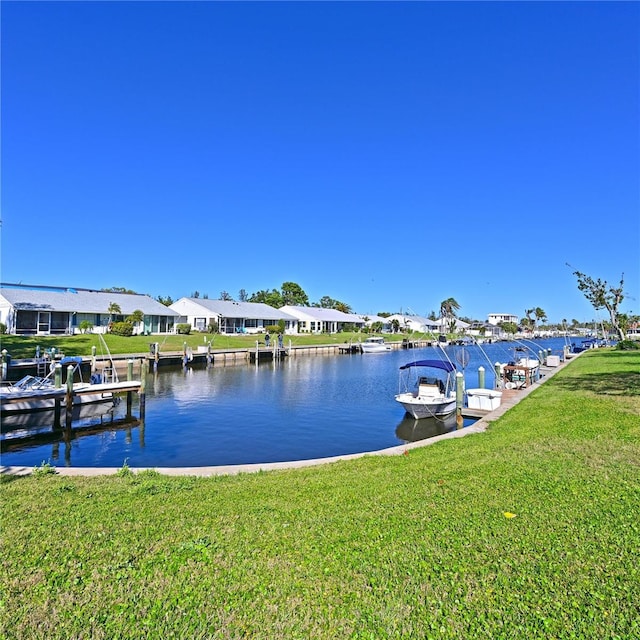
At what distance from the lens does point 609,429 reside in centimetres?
1093

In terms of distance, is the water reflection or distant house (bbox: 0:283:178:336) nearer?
the water reflection

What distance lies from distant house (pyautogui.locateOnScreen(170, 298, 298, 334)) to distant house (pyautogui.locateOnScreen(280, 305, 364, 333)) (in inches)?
305

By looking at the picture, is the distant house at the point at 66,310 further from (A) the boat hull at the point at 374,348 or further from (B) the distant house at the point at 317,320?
(B) the distant house at the point at 317,320

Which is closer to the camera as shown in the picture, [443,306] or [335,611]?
[335,611]

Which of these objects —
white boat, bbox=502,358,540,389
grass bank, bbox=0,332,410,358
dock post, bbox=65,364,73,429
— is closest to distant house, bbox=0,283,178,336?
grass bank, bbox=0,332,410,358

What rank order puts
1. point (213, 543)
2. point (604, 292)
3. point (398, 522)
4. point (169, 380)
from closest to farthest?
point (213, 543) → point (398, 522) → point (169, 380) → point (604, 292)

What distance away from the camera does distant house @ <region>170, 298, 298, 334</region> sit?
68.5 meters

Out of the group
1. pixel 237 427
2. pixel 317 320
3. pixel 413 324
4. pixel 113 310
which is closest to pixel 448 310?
pixel 413 324

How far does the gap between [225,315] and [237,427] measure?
51855mm

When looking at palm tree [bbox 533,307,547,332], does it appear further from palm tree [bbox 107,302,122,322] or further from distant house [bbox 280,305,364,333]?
palm tree [bbox 107,302,122,322]

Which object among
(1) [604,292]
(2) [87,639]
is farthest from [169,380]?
(1) [604,292]

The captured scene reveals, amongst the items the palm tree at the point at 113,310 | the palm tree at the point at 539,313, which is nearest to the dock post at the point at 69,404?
the palm tree at the point at 113,310

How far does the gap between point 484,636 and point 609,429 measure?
9.26m

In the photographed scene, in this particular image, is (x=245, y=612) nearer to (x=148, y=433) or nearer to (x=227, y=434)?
(x=227, y=434)
